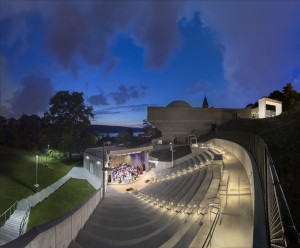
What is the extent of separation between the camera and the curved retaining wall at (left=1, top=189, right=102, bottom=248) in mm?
3224

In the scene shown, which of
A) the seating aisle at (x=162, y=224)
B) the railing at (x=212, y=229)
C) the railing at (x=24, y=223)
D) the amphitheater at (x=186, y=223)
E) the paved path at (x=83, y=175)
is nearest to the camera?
the amphitheater at (x=186, y=223)

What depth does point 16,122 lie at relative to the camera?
4197 centimetres

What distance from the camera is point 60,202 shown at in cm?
1501

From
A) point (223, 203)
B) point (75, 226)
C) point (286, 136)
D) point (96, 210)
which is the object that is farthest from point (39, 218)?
point (286, 136)

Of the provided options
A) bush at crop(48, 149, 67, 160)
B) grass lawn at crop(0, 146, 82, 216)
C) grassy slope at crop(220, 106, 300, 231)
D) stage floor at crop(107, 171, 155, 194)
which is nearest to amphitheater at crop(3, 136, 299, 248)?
grassy slope at crop(220, 106, 300, 231)

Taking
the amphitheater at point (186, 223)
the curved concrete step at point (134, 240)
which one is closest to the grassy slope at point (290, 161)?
the amphitheater at point (186, 223)

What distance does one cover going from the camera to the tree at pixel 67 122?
27281 mm

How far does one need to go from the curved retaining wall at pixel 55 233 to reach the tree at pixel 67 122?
2393 cm

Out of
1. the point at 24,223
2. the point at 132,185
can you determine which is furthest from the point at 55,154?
the point at 24,223

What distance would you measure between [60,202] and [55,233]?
13.4 metres

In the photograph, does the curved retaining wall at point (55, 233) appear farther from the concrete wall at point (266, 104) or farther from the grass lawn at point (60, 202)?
the concrete wall at point (266, 104)

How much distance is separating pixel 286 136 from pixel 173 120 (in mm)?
21329

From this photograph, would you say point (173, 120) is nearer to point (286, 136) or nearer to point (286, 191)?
point (286, 136)

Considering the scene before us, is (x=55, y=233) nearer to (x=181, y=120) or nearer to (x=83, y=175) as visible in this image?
(x=83, y=175)
